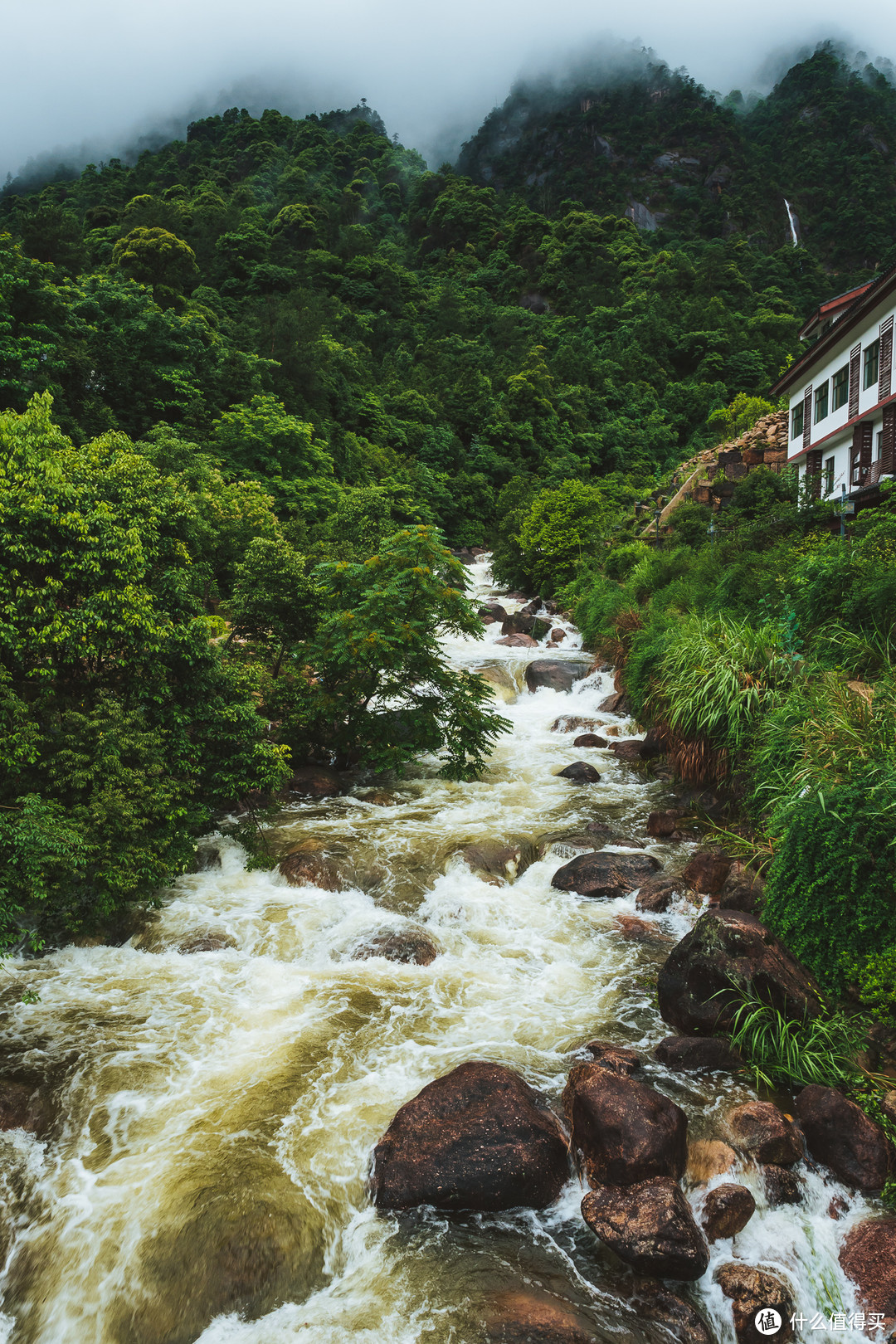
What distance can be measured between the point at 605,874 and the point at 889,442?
17.7 metres

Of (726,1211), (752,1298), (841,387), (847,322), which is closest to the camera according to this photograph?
(752,1298)

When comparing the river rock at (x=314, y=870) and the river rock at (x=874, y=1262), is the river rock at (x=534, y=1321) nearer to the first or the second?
the river rock at (x=874, y=1262)

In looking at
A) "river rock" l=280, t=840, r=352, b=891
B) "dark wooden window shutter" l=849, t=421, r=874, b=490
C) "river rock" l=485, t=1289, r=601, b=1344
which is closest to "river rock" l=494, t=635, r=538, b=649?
"dark wooden window shutter" l=849, t=421, r=874, b=490

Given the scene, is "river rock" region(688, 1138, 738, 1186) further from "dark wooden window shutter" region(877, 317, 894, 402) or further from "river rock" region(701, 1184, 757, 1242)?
"dark wooden window shutter" region(877, 317, 894, 402)

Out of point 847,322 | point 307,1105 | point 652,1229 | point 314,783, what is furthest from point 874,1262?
point 847,322

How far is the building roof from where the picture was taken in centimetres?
1935

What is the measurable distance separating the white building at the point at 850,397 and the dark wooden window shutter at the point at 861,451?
0.02 meters

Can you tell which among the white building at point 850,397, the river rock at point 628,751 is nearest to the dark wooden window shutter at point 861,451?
the white building at point 850,397

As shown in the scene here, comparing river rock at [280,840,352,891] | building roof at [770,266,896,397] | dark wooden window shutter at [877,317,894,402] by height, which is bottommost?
river rock at [280,840,352,891]

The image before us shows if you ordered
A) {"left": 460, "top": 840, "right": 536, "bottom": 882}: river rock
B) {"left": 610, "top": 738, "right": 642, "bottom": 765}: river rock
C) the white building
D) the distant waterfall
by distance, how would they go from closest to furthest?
{"left": 460, "top": 840, "right": 536, "bottom": 882}: river rock → {"left": 610, "top": 738, "right": 642, "bottom": 765}: river rock → the white building → the distant waterfall

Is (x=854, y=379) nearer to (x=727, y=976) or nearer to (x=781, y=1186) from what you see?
(x=727, y=976)

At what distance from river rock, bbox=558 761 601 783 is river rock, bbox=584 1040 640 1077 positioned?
694cm

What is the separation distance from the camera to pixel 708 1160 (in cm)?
506

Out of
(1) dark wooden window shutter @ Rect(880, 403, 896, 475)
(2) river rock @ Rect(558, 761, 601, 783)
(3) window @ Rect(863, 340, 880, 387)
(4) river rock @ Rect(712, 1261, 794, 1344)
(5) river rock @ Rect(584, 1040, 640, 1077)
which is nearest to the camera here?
(4) river rock @ Rect(712, 1261, 794, 1344)
